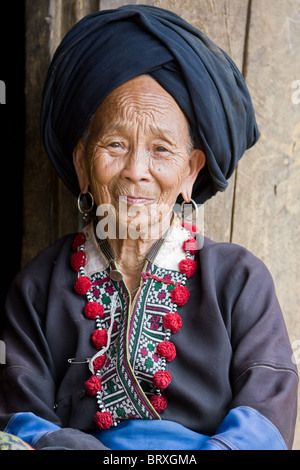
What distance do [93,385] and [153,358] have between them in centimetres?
18

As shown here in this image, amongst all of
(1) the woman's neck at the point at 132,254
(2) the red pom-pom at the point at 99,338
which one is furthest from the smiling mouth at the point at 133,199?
(2) the red pom-pom at the point at 99,338

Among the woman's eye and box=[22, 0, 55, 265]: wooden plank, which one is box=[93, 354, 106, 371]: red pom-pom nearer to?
the woman's eye

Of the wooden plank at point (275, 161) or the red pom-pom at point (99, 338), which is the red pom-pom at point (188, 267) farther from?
the wooden plank at point (275, 161)

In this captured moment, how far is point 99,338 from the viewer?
1.72m

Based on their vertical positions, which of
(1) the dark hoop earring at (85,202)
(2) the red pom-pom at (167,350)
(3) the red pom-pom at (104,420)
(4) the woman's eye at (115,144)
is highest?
(4) the woman's eye at (115,144)

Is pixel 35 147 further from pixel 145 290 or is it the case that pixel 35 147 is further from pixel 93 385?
pixel 93 385

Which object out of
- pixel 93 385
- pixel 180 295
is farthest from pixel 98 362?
pixel 180 295

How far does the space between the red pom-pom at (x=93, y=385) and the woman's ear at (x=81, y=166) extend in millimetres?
571

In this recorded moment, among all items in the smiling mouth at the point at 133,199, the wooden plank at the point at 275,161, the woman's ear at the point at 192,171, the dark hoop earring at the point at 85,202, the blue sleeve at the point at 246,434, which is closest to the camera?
the blue sleeve at the point at 246,434

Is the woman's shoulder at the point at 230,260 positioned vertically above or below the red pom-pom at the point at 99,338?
above

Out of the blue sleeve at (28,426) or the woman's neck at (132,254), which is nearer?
the blue sleeve at (28,426)

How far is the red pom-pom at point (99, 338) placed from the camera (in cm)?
172

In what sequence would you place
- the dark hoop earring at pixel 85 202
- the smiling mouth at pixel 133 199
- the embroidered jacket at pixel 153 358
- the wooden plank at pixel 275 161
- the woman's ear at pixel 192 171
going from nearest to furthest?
1. the embroidered jacket at pixel 153 358
2. the smiling mouth at pixel 133 199
3. the woman's ear at pixel 192 171
4. the dark hoop earring at pixel 85 202
5. the wooden plank at pixel 275 161
